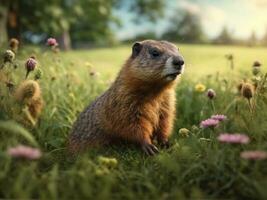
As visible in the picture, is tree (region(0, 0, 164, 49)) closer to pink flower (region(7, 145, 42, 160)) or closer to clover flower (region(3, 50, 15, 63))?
clover flower (region(3, 50, 15, 63))

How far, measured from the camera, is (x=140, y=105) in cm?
513

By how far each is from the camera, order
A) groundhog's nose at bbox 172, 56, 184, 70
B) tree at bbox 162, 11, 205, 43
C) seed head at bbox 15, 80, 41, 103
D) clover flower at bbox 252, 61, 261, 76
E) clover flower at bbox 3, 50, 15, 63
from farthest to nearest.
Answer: tree at bbox 162, 11, 205, 43, clover flower at bbox 252, 61, 261, 76, clover flower at bbox 3, 50, 15, 63, groundhog's nose at bbox 172, 56, 184, 70, seed head at bbox 15, 80, 41, 103

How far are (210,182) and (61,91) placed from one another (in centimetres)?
392

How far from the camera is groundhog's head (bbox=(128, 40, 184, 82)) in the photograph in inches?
191

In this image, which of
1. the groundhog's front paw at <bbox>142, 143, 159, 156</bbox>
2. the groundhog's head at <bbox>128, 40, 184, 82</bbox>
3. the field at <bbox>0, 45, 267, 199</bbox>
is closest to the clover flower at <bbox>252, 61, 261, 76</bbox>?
the field at <bbox>0, 45, 267, 199</bbox>

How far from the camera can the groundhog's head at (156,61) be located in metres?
4.84

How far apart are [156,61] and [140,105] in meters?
0.41

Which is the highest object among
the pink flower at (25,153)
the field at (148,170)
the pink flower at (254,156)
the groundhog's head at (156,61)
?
the groundhog's head at (156,61)

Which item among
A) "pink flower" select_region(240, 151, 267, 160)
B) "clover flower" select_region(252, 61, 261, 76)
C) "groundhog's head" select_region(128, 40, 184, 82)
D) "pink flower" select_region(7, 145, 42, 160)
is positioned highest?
"groundhog's head" select_region(128, 40, 184, 82)

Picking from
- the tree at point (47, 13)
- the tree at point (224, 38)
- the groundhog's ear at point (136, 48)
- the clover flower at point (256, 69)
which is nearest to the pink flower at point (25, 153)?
the groundhog's ear at point (136, 48)

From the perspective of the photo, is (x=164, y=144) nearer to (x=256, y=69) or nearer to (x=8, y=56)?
(x=256, y=69)

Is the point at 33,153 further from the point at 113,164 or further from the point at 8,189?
the point at 113,164

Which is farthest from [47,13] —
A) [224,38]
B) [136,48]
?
[136,48]

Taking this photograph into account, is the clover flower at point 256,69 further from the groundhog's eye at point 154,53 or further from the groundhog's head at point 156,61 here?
the groundhog's eye at point 154,53
